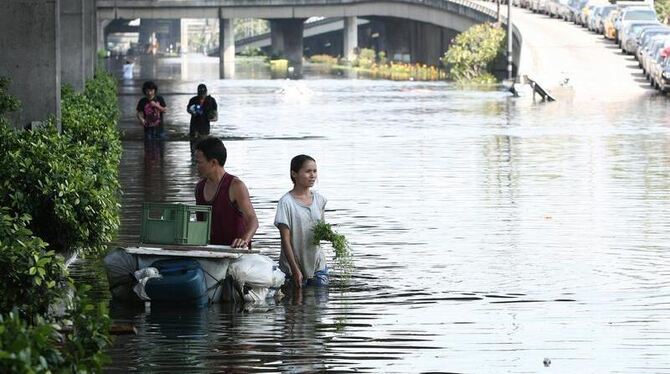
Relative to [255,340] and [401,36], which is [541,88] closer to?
[255,340]

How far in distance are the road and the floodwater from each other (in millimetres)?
21367

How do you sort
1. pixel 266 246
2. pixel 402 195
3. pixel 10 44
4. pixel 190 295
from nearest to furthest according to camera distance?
pixel 190 295 < pixel 266 246 < pixel 402 195 < pixel 10 44

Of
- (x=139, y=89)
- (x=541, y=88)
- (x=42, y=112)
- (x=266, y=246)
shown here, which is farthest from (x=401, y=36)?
(x=266, y=246)

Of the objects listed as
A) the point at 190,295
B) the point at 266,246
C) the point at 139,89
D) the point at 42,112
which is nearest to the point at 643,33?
the point at 139,89

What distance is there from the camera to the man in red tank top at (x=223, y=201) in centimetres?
1359

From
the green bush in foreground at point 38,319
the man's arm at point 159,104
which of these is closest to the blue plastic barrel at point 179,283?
the green bush in foreground at point 38,319

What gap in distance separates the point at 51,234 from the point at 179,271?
192cm

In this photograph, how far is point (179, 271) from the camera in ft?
42.9

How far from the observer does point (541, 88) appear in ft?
193

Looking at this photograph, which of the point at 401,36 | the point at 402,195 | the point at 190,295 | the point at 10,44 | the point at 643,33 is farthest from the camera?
the point at 401,36

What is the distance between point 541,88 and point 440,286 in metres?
44.7

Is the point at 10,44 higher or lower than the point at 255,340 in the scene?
higher

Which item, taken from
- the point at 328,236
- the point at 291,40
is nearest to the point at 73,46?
the point at 328,236

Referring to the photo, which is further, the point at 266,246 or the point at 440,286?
the point at 266,246
